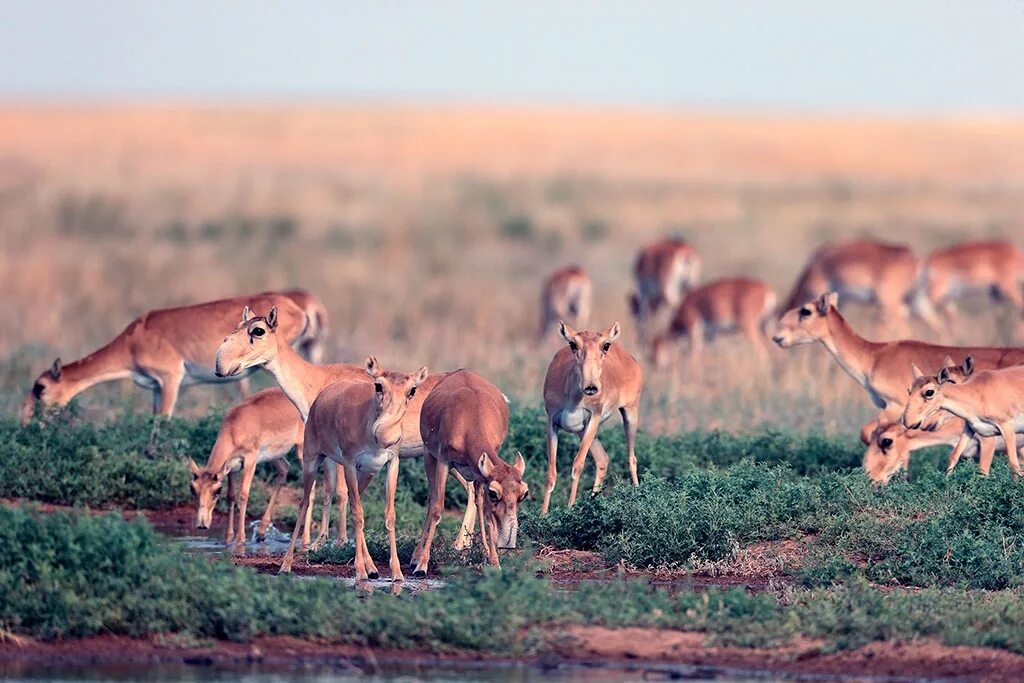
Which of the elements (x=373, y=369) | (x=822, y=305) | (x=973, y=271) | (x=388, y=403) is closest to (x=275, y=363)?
(x=373, y=369)

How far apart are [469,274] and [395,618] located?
A: 20926 mm

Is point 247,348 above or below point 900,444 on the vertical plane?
above

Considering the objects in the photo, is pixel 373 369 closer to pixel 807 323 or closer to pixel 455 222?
pixel 807 323

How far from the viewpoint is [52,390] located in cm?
1583

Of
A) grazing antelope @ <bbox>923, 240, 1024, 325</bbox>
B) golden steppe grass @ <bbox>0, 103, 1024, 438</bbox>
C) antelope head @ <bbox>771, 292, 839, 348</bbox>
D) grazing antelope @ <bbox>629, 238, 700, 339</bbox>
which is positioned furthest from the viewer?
grazing antelope @ <bbox>629, 238, 700, 339</bbox>

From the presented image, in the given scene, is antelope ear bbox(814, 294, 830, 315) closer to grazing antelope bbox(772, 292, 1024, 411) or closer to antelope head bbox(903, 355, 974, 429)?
grazing antelope bbox(772, 292, 1024, 411)

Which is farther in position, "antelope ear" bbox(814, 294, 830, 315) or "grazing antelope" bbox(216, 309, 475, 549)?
"antelope ear" bbox(814, 294, 830, 315)

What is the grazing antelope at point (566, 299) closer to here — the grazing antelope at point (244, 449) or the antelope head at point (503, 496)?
the grazing antelope at point (244, 449)

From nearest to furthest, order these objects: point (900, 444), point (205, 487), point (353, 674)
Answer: point (353, 674) < point (205, 487) < point (900, 444)

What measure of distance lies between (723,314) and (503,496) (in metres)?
14.4

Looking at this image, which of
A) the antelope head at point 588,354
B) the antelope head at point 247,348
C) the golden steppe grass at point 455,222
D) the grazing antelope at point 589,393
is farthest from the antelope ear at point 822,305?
the antelope head at point 247,348

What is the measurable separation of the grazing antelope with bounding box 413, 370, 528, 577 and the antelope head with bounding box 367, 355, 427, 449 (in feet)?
1.37

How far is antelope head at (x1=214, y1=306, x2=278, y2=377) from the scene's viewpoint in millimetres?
12594

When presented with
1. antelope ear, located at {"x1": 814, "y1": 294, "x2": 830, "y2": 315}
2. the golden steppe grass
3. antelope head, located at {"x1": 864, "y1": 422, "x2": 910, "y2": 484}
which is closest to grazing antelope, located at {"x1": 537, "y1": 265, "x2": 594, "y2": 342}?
the golden steppe grass
